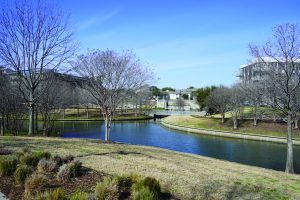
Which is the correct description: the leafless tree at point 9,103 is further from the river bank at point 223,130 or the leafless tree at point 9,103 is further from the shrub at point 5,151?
the river bank at point 223,130

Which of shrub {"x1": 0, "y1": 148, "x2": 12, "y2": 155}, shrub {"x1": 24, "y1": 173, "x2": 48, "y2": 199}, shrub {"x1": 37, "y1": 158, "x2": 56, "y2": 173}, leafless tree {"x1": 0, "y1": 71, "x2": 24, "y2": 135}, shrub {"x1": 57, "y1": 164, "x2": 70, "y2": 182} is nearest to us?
shrub {"x1": 24, "y1": 173, "x2": 48, "y2": 199}

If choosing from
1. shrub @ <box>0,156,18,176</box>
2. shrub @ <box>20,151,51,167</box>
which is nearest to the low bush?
shrub @ <box>0,156,18,176</box>

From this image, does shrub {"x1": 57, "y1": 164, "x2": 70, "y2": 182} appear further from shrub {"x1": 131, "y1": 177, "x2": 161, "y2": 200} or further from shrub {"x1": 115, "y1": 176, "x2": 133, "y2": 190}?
shrub {"x1": 131, "y1": 177, "x2": 161, "y2": 200}

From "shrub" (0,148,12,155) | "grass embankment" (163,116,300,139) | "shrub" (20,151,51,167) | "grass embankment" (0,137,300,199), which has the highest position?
"shrub" (20,151,51,167)

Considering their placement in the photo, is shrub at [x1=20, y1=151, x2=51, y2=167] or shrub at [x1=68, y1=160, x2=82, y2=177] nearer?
shrub at [x1=68, y1=160, x2=82, y2=177]

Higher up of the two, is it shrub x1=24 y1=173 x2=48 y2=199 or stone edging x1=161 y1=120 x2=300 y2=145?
shrub x1=24 y1=173 x2=48 y2=199

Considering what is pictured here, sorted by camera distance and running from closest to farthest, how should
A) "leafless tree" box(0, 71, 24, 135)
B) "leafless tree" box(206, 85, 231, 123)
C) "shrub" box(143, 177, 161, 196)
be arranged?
1. "shrub" box(143, 177, 161, 196)
2. "leafless tree" box(0, 71, 24, 135)
3. "leafless tree" box(206, 85, 231, 123)

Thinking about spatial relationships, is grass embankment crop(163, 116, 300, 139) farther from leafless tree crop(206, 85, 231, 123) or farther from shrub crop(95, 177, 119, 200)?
shrub crop(95, 177, 119, 200)

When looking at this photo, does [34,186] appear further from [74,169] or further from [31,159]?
[31,159]

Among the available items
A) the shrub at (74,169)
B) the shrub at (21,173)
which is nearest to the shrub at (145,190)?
the shrub at (74,169)

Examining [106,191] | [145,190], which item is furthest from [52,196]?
[145,190]

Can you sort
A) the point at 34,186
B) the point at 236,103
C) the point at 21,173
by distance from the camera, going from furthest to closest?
the point at 236,103 < the point at 21,173 < the point at 34,186

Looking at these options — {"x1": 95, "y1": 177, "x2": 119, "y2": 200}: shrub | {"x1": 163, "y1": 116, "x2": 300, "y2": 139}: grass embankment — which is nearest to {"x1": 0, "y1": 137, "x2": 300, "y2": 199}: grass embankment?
A: {"x1": 95, "y1": 177, "x2": 119, "y2": 200}: shrub

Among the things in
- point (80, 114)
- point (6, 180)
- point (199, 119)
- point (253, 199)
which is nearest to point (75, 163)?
point (6, 180)
